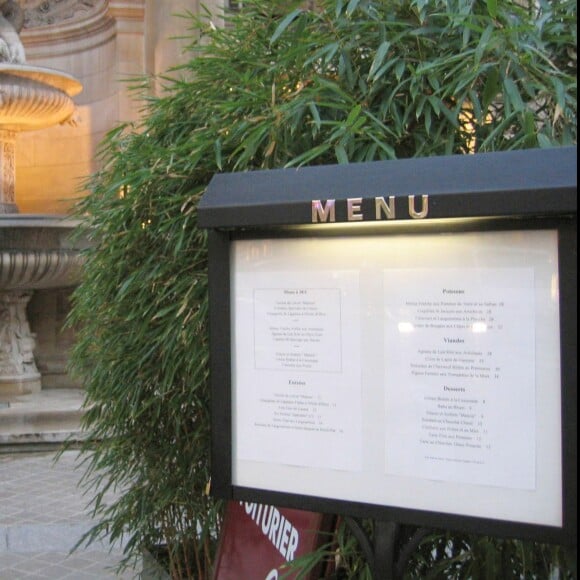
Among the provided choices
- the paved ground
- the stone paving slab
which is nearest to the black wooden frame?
the paved ground

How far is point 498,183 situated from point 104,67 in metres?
11.5

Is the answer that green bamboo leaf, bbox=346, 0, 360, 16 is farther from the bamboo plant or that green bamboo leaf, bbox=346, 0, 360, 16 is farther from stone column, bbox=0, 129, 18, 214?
stone column, bbox=0, 129, 18, 214

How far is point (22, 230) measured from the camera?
26.2ft

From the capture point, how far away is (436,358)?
72.9 inches

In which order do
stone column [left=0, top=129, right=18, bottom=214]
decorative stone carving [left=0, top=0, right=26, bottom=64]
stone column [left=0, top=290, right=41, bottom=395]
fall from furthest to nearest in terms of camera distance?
stone column [left=0, top=129, right=18, bottom=214] < decorative stone carving [left=0, top=0, right=26, bottom=64] < stone column [left=0, top=290, right=41, bottom=395]

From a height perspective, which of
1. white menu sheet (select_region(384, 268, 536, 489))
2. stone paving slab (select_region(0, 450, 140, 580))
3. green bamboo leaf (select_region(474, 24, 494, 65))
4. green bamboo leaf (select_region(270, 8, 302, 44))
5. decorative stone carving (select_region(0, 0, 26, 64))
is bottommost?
stone paving slab (select_region(0, 450, 140, 580))

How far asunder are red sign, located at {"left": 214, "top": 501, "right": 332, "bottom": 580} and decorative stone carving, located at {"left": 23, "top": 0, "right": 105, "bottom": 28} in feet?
36.6

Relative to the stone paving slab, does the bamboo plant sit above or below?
above

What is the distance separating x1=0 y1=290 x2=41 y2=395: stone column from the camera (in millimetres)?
8984

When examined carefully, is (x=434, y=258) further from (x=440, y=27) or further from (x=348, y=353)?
(x=440, y=27)

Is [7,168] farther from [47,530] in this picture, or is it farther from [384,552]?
[384,552]

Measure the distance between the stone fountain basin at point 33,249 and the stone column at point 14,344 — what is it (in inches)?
32.8

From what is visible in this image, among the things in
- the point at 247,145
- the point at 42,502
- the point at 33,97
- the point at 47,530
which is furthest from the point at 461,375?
the point at 33,97

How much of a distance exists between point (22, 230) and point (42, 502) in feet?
9.43
